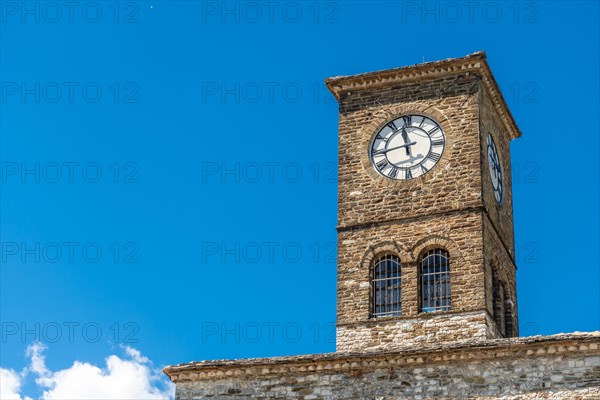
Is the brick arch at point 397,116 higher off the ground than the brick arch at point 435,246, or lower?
higher

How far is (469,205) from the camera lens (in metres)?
27.8

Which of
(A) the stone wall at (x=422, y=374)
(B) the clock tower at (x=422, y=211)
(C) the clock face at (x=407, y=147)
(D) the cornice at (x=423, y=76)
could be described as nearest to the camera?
Answer: (A) the stone wall at (x=422, y=374)

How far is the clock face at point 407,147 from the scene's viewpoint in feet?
94.2

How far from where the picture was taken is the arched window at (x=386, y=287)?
2752 cm

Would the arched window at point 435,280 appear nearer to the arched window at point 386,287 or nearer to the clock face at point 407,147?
the arched window at point 386,287

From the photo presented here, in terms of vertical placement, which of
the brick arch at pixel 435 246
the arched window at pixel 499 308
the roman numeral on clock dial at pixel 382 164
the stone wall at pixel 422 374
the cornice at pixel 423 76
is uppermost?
the cornice at pixel 423 76

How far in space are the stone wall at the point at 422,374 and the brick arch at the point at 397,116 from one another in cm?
640

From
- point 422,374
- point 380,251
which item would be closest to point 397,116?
point 380,251

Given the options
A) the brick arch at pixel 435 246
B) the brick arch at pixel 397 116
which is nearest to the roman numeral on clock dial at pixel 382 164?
the brick arch at pixel 397 116

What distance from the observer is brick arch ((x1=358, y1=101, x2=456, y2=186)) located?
93.6 feet

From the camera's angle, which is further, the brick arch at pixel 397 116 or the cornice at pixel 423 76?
the cornice at pixel 423 76

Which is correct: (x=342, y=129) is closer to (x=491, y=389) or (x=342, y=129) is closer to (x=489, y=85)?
(x=489, y=85)

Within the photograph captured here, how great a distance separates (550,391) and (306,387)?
5.04 metres

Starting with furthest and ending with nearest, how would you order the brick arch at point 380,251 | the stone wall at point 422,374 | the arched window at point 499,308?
the brick arch at point 380,251
the arched window at point 499,308
the stone wall at point 422,374
